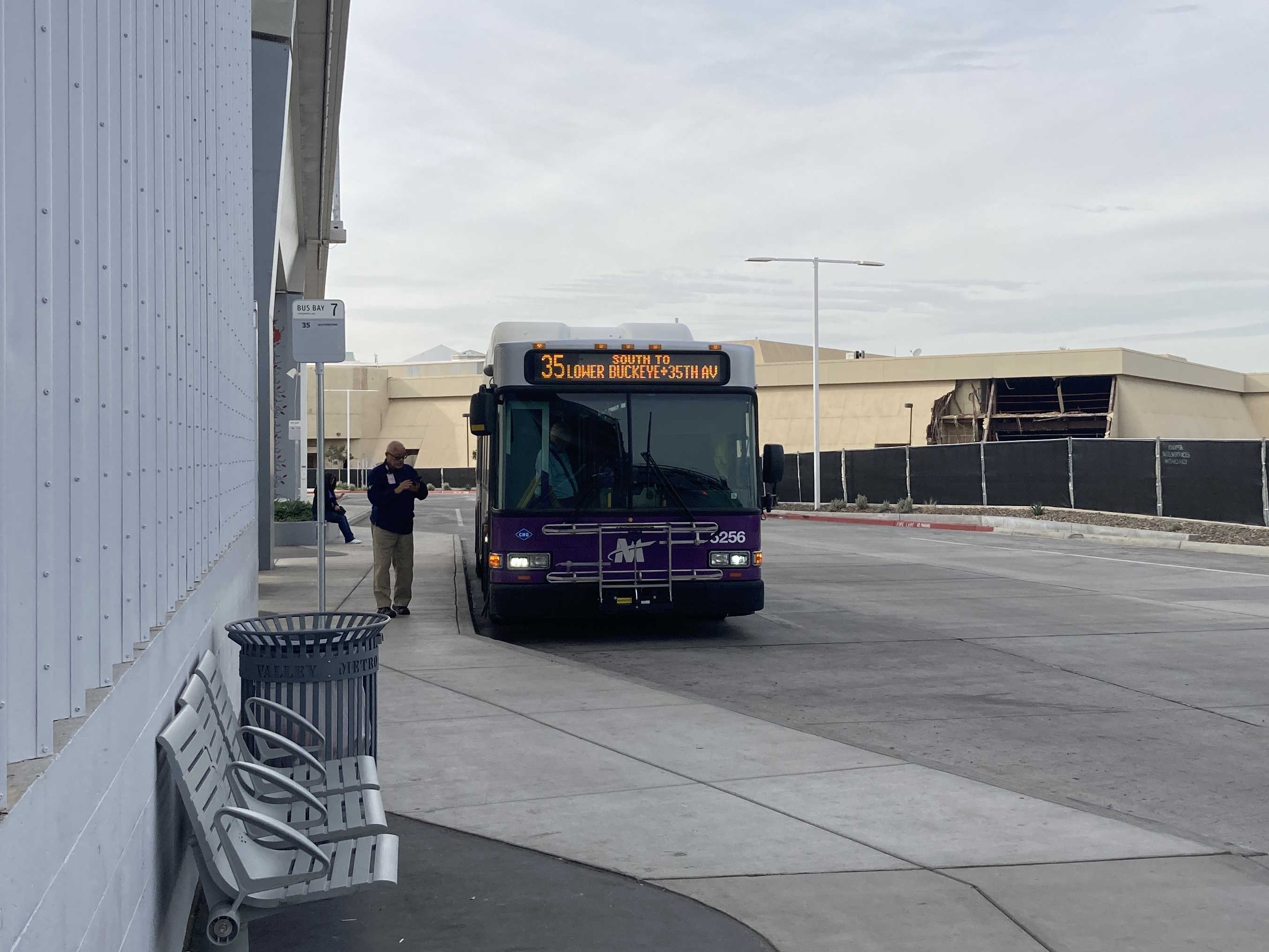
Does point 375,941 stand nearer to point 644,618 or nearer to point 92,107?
point 92,107

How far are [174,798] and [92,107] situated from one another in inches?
91.0

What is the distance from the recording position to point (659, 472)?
12.9 m

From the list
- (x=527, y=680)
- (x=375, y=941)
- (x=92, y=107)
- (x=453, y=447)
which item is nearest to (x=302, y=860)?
(x=375, y=941)

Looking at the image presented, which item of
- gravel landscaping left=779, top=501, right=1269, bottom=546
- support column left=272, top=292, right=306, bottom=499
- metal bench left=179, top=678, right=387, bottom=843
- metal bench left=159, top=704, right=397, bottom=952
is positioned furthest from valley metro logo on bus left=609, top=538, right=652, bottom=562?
gravel landscaping left=779, top=501, right=1269, bottom=546

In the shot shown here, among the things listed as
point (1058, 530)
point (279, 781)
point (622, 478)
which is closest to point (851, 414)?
point (1058, 530)

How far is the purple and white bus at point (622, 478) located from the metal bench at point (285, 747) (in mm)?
6921

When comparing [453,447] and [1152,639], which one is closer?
[1152,639]

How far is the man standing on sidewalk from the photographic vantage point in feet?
46.3

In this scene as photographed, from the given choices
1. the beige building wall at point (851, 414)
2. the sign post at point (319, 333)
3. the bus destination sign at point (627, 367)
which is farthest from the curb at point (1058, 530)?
the beige building wall at point (851, 414)

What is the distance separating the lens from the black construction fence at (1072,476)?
29297mm

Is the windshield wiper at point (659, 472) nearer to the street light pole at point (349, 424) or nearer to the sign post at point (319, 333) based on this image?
the sign post at point (319, 333)

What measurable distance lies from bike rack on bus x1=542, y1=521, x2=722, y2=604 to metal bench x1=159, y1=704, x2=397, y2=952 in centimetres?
809

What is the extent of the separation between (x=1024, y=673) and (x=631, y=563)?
390 cm

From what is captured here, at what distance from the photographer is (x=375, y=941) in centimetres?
470
